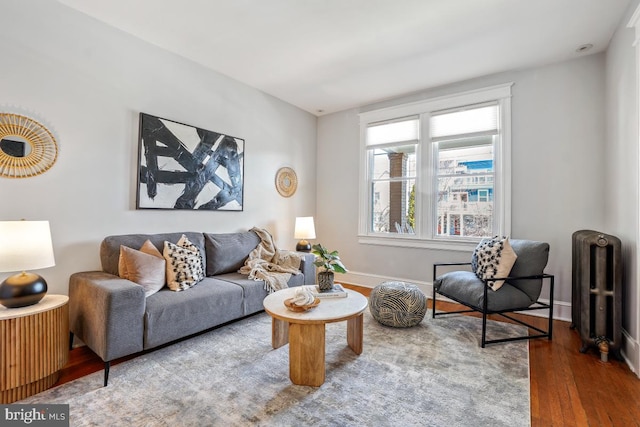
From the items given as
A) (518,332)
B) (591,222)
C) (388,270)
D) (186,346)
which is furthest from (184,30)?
(591,222)

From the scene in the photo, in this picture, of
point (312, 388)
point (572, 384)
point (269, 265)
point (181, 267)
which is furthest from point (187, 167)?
point (572, 384)

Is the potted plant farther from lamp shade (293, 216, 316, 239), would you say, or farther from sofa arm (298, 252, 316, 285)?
lamp shade (293, 216, 316, 239)

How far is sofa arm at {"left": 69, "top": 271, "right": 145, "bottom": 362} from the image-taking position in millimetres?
1973

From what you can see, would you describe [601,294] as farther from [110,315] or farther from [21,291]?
[21,291]

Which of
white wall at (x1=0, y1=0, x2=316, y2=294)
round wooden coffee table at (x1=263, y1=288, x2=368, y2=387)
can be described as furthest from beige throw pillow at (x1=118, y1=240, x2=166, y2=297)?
round wooden coffee table at (x1=263, y1=288, x2=368, y2=387)

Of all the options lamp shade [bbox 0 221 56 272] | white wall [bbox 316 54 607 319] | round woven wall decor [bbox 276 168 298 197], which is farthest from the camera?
round woven wall decor [bbox 276 168 298 197]

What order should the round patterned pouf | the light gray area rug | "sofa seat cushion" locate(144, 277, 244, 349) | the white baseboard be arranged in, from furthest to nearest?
1. the round patterned pouf
2. "sofa seat cushion" locate(144, 277, 244, 349)
3. the white baseboard
4. the light gray area rug

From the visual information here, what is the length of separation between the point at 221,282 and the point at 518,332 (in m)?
2.87

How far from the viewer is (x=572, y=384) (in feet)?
6.59

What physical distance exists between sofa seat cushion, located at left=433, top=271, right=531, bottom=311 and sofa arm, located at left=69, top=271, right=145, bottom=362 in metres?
2.69

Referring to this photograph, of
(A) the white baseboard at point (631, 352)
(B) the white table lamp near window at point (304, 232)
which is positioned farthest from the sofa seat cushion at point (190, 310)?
(A) the white baseboard at point (631, 352)

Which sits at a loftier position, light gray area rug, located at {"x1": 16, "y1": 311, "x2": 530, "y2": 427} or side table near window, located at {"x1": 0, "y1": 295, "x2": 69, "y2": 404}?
side table near window, located at {"x1": 0, "y1": 295, "x2": 69, "y2": 404}

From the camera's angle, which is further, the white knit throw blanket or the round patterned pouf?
the white knit throw blanket

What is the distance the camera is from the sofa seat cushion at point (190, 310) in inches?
87.5
